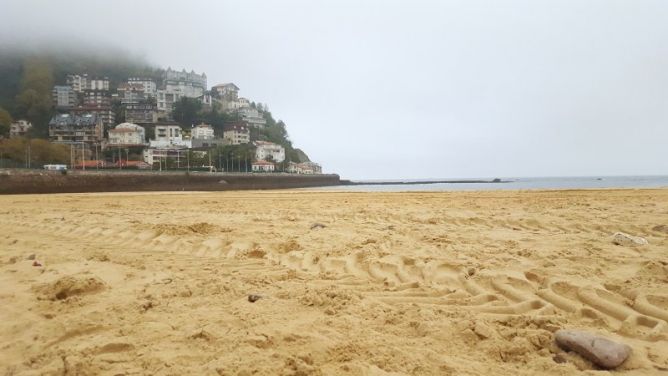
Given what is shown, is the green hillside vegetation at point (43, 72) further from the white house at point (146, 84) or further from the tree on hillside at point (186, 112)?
the tree on hillside at point (186, 112)

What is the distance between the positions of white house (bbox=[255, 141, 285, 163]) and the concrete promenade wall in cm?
3282

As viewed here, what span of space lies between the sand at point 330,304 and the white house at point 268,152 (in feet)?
293

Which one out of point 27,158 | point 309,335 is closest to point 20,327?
point 309,335

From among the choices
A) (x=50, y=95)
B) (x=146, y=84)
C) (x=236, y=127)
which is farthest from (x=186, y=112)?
(x=50, y=95)

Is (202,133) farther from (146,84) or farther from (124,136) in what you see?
(146,84)

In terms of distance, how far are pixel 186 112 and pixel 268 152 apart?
2561cm

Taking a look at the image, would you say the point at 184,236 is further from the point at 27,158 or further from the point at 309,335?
the point at 27,158

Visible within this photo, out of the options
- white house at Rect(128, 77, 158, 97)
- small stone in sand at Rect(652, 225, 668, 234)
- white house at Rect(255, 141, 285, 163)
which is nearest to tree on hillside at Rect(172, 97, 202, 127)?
white house at Rect(128, 77, 158, 97)

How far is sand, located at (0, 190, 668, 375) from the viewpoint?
5.72ft

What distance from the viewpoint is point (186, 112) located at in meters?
99.5

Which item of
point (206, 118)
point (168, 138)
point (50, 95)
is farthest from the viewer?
point (206, 118)

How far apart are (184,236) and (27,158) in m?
69.9

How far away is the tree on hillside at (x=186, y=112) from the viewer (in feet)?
326

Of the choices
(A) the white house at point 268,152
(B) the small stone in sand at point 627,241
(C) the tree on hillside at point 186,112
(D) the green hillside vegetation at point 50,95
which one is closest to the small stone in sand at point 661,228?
(B) the small stone in sand at point 627,241
